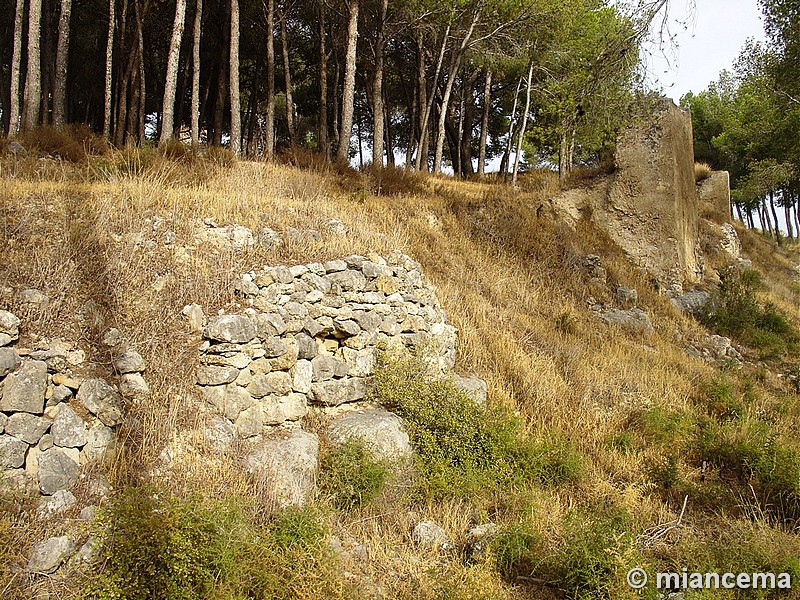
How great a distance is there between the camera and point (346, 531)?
4605 mm

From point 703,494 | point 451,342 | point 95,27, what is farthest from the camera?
point 95,27

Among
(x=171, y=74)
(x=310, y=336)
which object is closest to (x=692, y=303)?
(x=310, y=336)

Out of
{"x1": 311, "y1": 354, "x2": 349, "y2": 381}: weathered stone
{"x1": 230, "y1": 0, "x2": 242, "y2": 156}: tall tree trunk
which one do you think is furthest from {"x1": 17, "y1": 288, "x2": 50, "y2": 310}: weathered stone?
{"x1": 230, "y1": 0, "x2": 242, "y2": 156}: tall tree trunk

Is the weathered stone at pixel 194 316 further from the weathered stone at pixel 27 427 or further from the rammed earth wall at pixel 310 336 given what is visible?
the weathered stone at pixel 27 427

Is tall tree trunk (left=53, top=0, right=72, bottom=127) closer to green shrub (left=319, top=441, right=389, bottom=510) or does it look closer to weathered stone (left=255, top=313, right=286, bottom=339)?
weathered stone (left=255, top=313, right=286, bottom=339)

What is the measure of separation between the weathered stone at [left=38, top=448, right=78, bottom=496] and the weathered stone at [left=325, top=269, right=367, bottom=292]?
3.20m

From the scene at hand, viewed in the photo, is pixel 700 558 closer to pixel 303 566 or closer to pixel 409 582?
pixel 409 582

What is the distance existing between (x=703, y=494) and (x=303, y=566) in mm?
4030

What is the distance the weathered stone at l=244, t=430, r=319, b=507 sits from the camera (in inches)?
181

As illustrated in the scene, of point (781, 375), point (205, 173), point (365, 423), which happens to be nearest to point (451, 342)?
point (365, 423)

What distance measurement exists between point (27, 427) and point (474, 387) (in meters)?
4.63

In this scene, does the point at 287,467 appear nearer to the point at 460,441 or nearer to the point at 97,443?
the point at 97,443

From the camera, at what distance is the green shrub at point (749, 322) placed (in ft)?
33.7

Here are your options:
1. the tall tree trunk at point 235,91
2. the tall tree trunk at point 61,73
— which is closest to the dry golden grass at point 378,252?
the tall tree trunk at point 235,91
